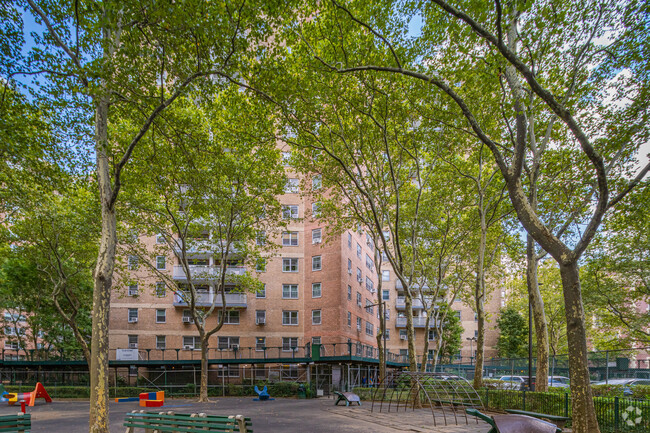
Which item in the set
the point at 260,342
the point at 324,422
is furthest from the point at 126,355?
the point at 324,422

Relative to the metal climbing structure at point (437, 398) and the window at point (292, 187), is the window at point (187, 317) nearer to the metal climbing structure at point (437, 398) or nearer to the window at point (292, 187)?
the window at point (292, 187)

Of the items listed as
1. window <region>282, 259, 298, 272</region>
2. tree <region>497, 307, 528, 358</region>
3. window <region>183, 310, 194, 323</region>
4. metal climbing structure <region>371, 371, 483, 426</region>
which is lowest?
tree <region>497, 307, 528, 358</region>

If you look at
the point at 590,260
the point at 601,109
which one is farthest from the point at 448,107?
the point at 590,260

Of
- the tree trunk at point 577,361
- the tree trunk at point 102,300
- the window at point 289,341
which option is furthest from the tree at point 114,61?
the window at point 289,341

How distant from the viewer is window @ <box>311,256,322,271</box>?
134 ft

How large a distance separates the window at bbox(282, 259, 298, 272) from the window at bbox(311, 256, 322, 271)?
155 centimetres

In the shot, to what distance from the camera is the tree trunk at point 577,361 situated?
30.6ft

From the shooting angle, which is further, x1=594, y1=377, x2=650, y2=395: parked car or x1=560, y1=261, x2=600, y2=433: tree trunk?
x1=594, y1=377, x2=650, y2=395: parked car

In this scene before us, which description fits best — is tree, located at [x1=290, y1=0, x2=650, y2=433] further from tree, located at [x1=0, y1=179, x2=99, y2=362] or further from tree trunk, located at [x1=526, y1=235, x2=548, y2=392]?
tree, located at [x1=0, y1=179, x2=99, y2=362]

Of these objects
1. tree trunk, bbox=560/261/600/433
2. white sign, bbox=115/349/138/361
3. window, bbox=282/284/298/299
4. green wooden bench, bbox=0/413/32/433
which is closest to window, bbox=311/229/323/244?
window, bbox=282/284/298/299

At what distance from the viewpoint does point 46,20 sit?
40.1 feet

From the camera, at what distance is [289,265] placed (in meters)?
41.3

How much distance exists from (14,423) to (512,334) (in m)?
53.3

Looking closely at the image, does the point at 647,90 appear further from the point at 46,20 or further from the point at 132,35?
the point at 46,20
